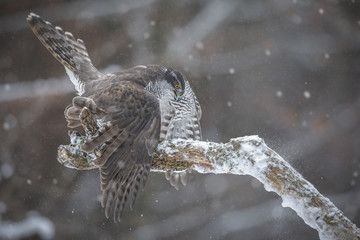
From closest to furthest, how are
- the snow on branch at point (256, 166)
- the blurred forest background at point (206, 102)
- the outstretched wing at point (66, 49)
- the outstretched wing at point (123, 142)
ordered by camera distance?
the snow on branch at point (256, 166)
the outstretched wing at point (123, 142)
the outstretched wing at point (66, 49)
the blurred forest background at point (206, 102)

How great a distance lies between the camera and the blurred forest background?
683cm

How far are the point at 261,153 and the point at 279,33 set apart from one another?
4.91m

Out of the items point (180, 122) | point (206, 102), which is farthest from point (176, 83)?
point (206, 102)

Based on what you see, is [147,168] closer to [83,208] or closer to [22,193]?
[83,208]

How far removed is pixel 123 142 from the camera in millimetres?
3580

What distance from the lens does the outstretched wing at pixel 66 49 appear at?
4.66 metres

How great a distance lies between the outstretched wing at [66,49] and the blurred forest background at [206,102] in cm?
197

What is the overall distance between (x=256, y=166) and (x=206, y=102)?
155 inches

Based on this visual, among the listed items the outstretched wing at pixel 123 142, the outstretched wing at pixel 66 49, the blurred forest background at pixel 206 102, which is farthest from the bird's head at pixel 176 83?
the blurred forest background at pixel 206 102

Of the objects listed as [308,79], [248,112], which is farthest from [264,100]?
[308,79]

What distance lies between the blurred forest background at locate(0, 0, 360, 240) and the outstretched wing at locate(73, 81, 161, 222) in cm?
308

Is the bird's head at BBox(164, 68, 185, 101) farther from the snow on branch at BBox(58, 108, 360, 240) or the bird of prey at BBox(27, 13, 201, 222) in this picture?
the snow on branch at BBox(58, 108, 360, 240)

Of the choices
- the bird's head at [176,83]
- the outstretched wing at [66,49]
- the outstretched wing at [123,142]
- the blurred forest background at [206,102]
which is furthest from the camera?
the blurred forest background at [206,102]

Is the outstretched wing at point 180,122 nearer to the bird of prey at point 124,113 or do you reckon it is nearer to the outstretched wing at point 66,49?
the bird of prey at point 124,113
